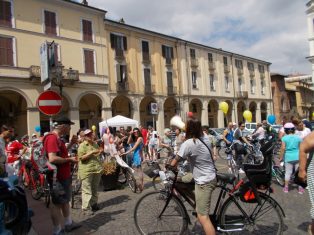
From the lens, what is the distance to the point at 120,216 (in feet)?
20.7

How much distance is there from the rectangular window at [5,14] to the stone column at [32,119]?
6.05m

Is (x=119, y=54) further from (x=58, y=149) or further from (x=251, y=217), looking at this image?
(x=251, y=217)

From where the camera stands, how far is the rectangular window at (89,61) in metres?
26.4

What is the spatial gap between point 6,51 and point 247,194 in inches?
862

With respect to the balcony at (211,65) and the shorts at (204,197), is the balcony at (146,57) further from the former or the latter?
the shorts at (204,197)

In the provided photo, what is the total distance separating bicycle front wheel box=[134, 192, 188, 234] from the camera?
448cm

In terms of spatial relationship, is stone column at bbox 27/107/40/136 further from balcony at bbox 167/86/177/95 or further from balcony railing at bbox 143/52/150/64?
balcony at bbox 167/86/177/95

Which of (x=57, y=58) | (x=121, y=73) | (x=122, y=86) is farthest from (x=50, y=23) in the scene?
(x=122, y=86)

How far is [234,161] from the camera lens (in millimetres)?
10164

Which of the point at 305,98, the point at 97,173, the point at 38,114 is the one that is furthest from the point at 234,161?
the point at 305,98

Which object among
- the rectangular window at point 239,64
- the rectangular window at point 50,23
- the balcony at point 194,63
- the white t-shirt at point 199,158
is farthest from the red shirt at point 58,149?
the rectangular window at point 239,64

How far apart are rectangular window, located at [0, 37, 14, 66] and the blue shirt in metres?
20.2

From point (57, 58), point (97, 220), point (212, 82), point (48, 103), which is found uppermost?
point (57, 58)

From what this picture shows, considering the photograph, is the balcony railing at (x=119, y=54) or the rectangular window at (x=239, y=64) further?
the rectangular window at (x=239, y=64)
